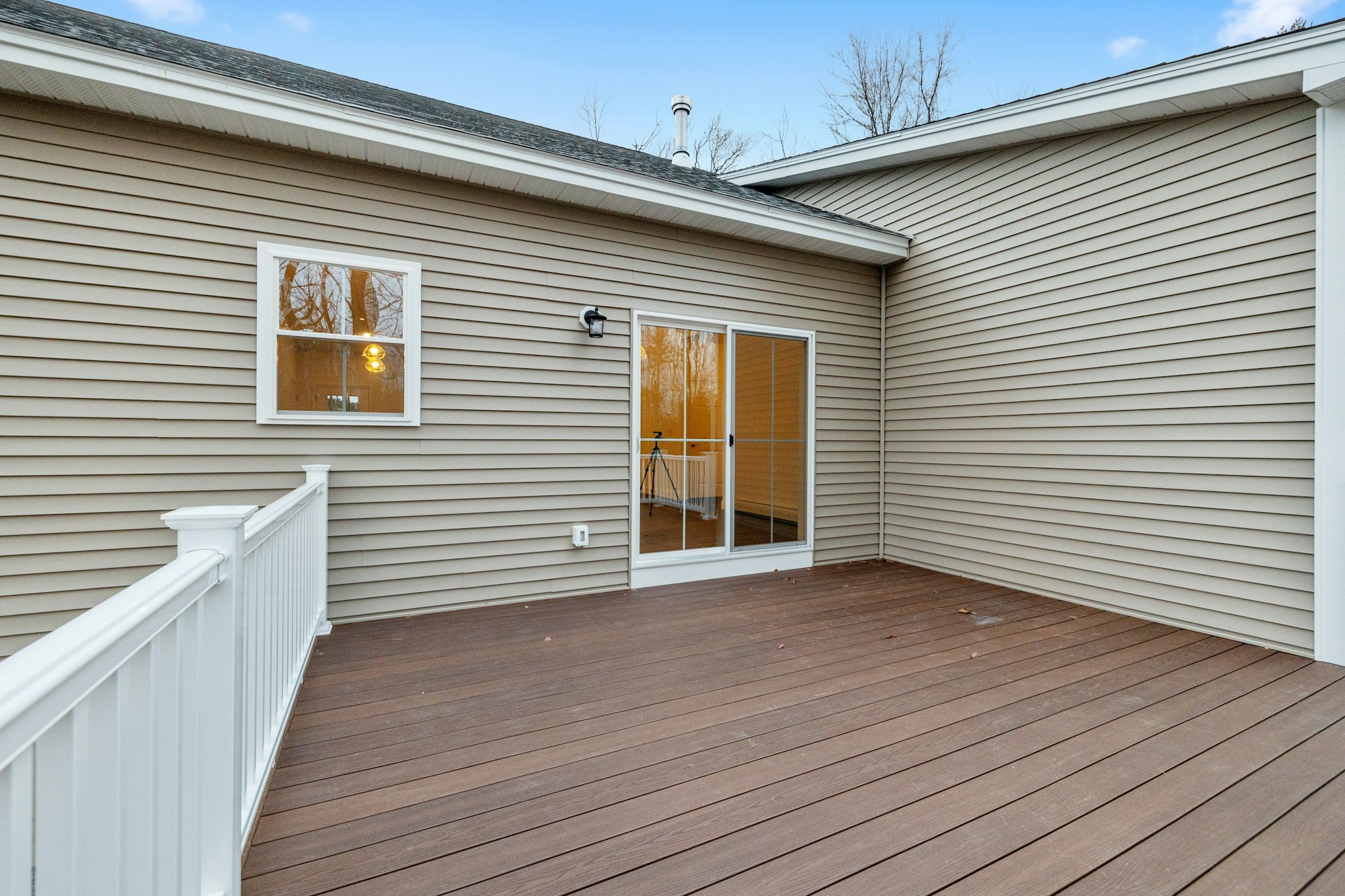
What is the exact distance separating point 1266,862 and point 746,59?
1280 cm

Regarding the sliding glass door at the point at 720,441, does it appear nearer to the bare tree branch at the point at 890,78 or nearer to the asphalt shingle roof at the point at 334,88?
the asphalt shingle roof at the point at 334,88

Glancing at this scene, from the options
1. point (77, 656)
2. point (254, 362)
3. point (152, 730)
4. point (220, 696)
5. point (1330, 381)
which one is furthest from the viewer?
point (254, 362)

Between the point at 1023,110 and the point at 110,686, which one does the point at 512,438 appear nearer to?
the point at 110,686

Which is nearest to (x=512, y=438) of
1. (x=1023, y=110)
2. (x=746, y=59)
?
(x=1023, y=110)

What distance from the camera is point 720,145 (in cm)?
1217

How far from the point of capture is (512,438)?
4203 mm

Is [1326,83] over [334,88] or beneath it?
beneath

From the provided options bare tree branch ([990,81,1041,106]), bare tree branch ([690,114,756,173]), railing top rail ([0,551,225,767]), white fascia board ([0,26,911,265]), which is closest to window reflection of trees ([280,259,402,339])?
white fascia board ([0,26,911,265])

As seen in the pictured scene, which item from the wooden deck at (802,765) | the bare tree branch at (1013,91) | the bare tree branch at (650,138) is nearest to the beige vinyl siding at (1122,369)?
the wooden deck at (802,765)

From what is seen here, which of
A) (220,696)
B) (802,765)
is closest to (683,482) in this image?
(802,765)

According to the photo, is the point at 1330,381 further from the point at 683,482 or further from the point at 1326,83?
the point at 683,482

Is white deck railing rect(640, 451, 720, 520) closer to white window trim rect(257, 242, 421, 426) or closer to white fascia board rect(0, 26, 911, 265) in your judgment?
white window trim rect(257, 242, 421, 426)

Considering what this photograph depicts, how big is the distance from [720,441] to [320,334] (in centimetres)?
282

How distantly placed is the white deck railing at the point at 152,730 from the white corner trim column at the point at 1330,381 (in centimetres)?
471
